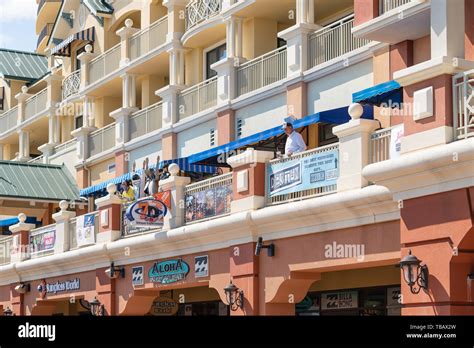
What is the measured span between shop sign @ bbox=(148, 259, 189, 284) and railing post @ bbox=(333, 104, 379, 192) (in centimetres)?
701

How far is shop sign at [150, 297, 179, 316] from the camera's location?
94.2 feet

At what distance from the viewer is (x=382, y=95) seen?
68.1 feet

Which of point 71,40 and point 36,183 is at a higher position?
point 71,40

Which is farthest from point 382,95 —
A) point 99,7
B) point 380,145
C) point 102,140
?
point 99,7

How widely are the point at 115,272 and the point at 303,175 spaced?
9355mm

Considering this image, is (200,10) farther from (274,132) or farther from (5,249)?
(5,249)

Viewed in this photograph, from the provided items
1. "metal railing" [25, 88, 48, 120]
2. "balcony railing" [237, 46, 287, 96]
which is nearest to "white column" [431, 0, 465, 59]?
"balcony railing" [237, 46, 287, 96]

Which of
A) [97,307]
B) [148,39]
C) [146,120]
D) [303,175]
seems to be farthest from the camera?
[148,39]

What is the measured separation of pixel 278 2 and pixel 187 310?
9.29 metres

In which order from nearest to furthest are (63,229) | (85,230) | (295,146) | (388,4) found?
1. (388,4)
2. (295,146)
3. (85,230)
4. (63,229)

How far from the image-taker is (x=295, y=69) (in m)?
25.9

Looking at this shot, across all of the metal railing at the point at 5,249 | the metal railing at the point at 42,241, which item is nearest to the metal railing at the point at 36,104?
the metal railing at the point at 5,249
